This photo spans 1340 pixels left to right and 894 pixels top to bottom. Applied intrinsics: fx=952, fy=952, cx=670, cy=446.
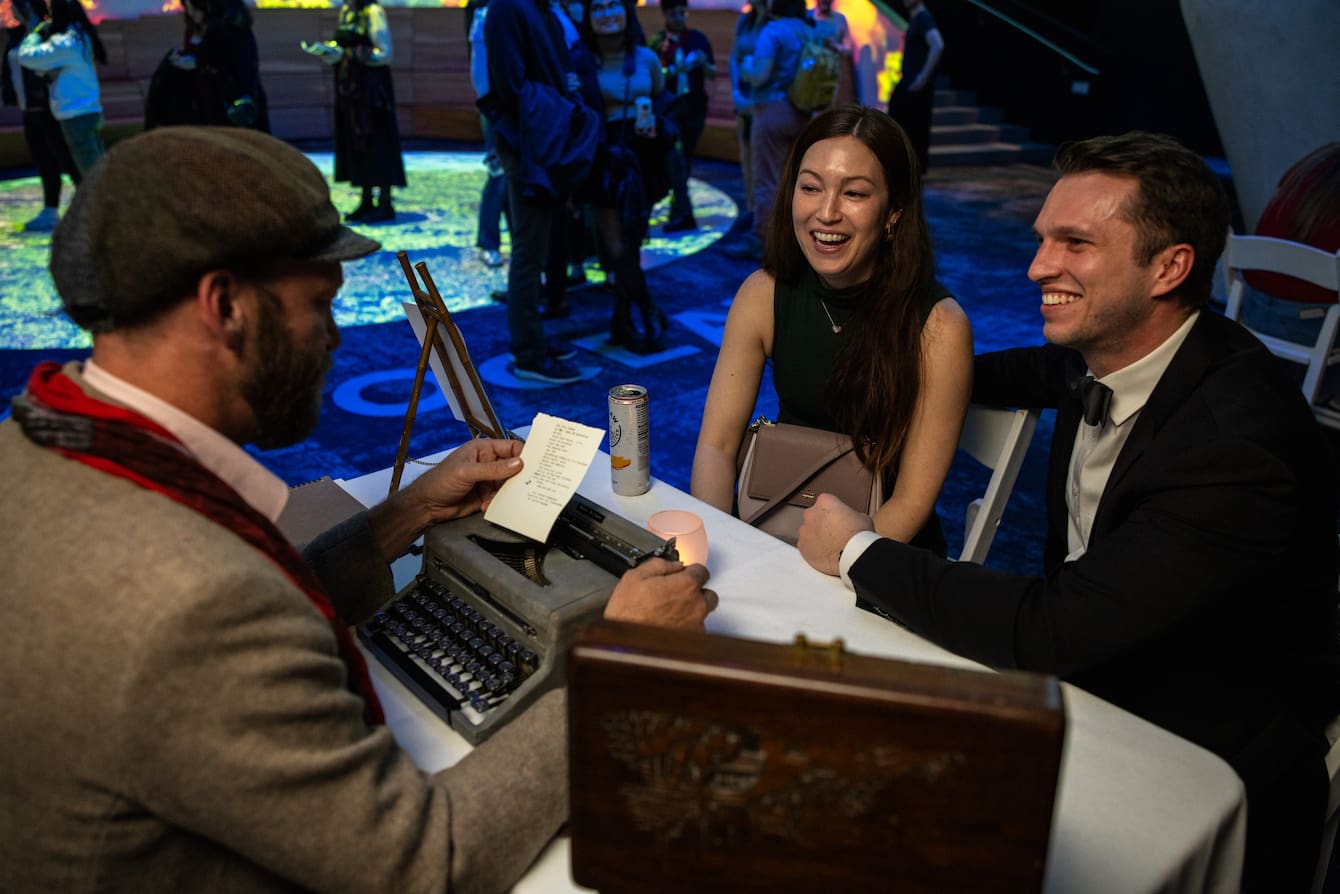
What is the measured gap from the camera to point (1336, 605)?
1.58 meters

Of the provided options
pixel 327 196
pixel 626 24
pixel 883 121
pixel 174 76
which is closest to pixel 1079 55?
pixel 626 24

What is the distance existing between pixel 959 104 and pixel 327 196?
41.3 feet

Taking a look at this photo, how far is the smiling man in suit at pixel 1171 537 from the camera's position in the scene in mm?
1368

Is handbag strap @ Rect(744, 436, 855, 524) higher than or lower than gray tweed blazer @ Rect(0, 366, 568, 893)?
lower

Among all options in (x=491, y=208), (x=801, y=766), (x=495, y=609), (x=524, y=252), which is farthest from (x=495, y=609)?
(x=491, y=208)

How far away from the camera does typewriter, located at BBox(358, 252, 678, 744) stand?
130 cm

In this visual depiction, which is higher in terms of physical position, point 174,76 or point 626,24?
point 626,24

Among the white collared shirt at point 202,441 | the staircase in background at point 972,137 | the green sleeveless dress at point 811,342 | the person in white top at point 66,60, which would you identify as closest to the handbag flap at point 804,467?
the green sleeveless dress at point 811,342

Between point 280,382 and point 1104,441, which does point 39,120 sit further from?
point 1104,441

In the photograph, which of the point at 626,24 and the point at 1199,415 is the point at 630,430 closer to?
the point at 1199,415

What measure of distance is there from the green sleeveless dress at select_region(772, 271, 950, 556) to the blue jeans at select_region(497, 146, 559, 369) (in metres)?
2.46

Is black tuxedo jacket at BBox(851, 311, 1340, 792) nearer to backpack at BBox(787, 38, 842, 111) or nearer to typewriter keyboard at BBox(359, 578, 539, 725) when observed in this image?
typewriter keyboard at BBox(359, 578, 539, 725)

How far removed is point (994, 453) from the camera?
7.43 ft

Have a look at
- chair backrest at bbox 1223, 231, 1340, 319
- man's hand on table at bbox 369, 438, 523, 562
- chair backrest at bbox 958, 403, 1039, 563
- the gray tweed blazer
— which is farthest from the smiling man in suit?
chair backrest at bbox 1223, 231, 1340, 319
